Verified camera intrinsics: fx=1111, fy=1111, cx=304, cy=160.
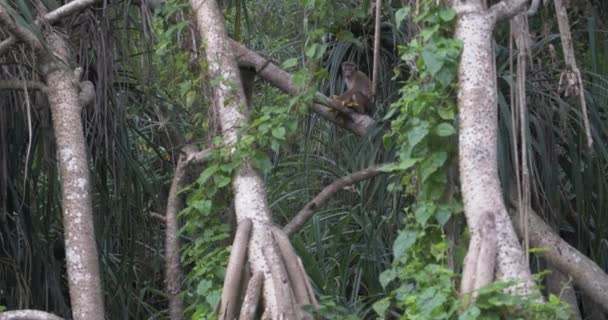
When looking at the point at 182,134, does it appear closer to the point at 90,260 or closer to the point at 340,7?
the point at 340,7

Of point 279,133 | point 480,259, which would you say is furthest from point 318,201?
point 480,259

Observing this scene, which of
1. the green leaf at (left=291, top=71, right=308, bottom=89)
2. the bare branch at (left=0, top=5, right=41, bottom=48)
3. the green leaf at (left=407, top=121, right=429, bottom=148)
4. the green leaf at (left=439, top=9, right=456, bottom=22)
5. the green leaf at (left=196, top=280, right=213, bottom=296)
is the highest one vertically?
the bare branch at (left=0, top=5, right=41, bottom=48)

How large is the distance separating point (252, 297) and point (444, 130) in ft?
3.31

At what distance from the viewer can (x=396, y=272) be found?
3982 millimetres

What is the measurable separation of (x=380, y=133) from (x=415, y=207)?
181cm

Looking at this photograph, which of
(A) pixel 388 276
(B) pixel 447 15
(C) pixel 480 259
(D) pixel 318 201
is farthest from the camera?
(D) pixel 318 201

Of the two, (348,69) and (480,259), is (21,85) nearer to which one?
(348,69)

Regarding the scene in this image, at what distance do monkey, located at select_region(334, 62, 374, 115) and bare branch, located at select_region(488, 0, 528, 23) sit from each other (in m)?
1.66

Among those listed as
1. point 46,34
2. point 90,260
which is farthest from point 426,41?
point 46,34

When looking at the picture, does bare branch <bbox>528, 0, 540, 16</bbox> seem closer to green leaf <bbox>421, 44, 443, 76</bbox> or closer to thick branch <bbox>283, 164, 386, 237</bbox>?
green leaf <bbox>421, 44, 443, 76</bbox>

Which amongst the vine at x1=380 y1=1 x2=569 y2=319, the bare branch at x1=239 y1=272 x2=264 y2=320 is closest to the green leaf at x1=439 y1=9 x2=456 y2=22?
the vine at x1=380 y1=1 x2=569 y2=319

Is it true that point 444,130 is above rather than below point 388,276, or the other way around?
above

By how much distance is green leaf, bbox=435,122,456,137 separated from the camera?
3740 mm

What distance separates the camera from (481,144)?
363cm
